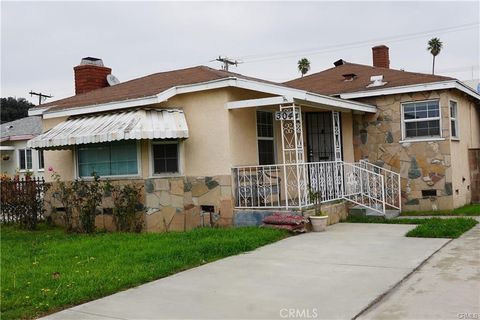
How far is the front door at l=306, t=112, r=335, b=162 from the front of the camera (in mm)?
13984

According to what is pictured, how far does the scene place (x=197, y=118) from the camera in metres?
11.3

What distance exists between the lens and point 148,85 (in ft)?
41.6

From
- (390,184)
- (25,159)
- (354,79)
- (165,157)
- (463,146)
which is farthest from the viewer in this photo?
(25,159)

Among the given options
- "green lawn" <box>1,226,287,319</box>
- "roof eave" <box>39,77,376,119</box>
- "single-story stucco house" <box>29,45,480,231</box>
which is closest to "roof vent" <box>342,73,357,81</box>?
"single-story stucco house" <box>29,45,480,231</box>

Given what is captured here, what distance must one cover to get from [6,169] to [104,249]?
21.2m

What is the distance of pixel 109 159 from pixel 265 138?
3.87 meters

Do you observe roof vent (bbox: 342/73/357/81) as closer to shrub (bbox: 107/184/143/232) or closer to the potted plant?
the potted plant

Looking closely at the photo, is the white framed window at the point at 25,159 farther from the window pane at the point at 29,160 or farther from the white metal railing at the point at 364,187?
the white metal railing at the point at 364,187

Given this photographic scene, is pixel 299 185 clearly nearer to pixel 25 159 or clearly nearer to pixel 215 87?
pixel 215 87

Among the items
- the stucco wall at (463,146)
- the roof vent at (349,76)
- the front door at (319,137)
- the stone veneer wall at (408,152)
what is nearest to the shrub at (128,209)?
the front door at (319,137)

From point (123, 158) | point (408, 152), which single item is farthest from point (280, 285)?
point (408, 152)

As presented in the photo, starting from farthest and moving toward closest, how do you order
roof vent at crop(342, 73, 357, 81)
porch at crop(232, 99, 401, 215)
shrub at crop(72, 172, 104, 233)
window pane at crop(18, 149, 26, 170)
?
window pane at crop(18, 149, 26, 170)
roof vent at crop(342, 73, 357, 81)
shrub at crop(72, 172, 104, 233)
porch at crop(232, 99, 401, 215)

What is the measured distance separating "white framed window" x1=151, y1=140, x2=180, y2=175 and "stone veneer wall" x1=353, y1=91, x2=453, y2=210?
567cm

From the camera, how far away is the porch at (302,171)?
34.7ft
